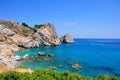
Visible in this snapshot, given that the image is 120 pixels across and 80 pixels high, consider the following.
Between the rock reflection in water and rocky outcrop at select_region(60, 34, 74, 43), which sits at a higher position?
rocky outcrop at select_region(60, 34, 74, 43)

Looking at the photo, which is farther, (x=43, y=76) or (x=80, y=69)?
(x=80, y=69)

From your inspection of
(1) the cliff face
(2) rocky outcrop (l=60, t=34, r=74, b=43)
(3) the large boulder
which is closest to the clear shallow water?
(1) the cliff face

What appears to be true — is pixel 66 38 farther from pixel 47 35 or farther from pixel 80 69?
pixel 80 69

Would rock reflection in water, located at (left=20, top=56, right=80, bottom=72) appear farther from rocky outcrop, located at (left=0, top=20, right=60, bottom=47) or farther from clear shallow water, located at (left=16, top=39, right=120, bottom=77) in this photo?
rocky outcrop, located at (left=0, top=20, right=60, bottom=47)

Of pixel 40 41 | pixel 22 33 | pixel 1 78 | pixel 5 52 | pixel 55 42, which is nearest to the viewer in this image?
pixel 1 78

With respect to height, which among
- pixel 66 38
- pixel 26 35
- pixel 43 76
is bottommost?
pixel 43 76

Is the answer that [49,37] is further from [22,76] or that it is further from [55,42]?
[22,76]

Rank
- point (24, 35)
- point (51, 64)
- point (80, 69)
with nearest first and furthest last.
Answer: point (80, 69)
point (51, 64)
point (24, 35)

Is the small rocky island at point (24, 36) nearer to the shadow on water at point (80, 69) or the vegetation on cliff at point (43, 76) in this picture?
the shadow on water at point (80, 69)

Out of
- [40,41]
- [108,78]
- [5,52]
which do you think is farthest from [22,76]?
[40,41]

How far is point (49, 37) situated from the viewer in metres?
128

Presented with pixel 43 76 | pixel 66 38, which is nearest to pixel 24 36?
pixel 66 38

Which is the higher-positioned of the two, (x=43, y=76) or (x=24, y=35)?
(x=24, y=35)

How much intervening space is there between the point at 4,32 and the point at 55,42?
127 ft
